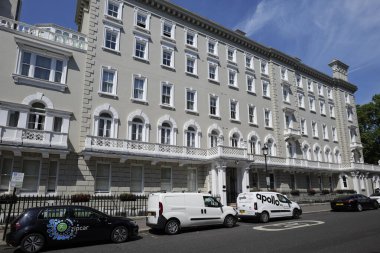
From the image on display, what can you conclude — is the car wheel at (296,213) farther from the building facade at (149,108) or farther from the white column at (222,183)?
the white column at (222,183)

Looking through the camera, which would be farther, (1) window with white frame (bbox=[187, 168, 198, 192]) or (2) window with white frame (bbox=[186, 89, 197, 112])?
(2) window with white frame (bbox=[186, 89, 197, 112])

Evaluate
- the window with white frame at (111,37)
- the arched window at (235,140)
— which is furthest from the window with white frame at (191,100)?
the window with white frame at (111,37)

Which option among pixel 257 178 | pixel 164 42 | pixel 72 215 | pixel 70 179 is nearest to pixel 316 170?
pixel 257 178

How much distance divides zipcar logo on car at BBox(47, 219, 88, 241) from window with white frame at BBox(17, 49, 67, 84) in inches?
536

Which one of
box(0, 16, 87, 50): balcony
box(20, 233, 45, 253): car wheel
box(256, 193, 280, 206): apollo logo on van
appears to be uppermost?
box(0, 16, 87, 50): balcony

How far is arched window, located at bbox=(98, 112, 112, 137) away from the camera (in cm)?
2270

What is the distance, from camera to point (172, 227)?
1329cm

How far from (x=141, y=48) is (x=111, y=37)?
296 centimetres

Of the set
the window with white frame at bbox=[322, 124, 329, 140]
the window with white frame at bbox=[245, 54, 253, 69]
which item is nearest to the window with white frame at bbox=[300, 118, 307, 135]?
the window with white frame at bbox=[322, 124, 329, 140]

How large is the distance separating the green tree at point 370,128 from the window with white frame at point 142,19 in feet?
152

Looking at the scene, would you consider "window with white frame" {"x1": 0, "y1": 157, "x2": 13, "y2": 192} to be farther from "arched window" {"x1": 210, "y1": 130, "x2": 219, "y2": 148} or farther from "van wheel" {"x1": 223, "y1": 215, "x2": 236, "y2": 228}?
"arched window" {"x1": 210, "y1": 130, "x2": 219, "y2": 148}

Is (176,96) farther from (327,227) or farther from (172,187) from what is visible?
(327,227)

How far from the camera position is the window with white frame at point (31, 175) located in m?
18.9

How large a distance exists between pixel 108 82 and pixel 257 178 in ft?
61.4
